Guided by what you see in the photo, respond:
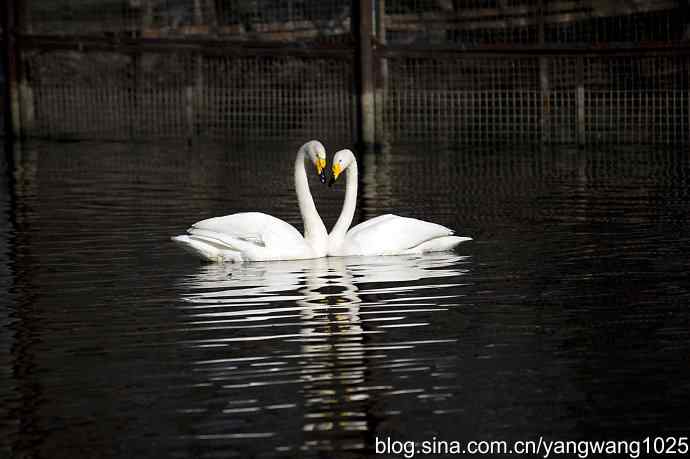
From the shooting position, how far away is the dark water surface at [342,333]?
20.6 feet

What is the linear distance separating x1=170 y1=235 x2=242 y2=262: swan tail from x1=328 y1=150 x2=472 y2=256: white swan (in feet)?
2.45

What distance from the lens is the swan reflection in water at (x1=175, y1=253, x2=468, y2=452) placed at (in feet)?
21.2

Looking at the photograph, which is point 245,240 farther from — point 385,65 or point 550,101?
point 550,101

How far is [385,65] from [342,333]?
16375mm

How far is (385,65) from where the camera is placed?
79.8 ft

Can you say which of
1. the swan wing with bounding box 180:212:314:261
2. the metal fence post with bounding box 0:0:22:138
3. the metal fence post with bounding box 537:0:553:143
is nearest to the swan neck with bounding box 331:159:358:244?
the swan wing with bounding box 180:212:314:261

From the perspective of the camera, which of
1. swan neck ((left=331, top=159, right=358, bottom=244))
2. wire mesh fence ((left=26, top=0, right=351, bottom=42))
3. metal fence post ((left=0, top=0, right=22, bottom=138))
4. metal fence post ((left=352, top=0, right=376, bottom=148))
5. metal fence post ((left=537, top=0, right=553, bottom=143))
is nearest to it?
swan neck ((left=331, top=159, right=358, bottom=244))

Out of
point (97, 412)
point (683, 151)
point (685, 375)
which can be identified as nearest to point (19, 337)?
point (97, 412)

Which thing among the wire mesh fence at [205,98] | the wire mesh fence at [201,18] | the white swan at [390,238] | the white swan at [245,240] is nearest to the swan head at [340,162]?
the white swan at [390,238]

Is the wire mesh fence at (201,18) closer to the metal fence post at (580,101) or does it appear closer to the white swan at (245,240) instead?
the metal fence post at (580,101)

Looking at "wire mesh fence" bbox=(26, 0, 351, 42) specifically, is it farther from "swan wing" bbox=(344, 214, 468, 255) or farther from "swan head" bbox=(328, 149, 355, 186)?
"swan wing" bbox=(344, 214, 468, 255)

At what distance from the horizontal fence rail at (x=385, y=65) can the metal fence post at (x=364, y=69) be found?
0.02 metres

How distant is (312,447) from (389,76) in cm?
1978

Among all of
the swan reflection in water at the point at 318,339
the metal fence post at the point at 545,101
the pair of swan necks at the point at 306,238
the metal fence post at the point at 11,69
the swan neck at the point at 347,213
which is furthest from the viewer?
the metal fence post at the point at 11,69
